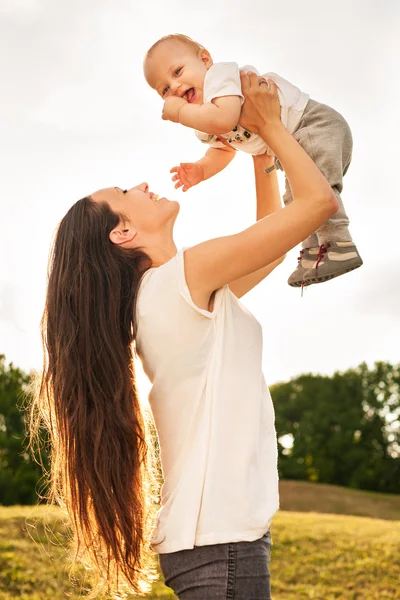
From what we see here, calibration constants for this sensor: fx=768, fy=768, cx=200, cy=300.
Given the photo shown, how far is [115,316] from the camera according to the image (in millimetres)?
3025

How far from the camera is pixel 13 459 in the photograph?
88.7 ft

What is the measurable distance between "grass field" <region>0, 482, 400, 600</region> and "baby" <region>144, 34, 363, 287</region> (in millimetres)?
5493

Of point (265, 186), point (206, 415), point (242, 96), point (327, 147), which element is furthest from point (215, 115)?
point (206, 415)

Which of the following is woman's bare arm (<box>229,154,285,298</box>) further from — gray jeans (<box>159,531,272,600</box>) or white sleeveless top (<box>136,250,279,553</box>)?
gray jeans (<box>159,531,272,600</box>)

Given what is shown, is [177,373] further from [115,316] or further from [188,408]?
[115,316]

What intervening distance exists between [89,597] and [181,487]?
94 cm

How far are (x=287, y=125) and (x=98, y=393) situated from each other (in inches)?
52.7

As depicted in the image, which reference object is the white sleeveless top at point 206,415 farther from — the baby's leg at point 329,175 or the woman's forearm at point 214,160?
the woman's forearm at point 214,160

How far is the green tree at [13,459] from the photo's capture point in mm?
25766

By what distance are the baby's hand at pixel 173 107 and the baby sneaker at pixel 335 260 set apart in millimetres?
805

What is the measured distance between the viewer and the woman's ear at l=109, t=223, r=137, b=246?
3.16 meters

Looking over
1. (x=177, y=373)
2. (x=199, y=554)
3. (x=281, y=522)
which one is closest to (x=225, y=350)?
(x=177, y=373)

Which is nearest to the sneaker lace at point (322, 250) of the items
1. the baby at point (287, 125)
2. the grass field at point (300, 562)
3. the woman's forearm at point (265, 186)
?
the baby at point (287, 125)

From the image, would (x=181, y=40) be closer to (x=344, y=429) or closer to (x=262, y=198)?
(x=262, y=198)
